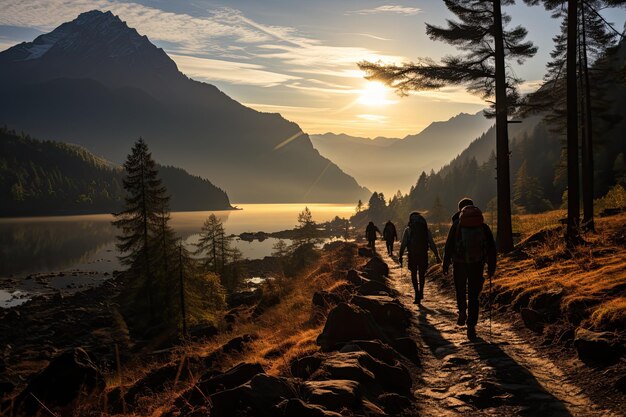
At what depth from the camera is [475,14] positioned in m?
17.4

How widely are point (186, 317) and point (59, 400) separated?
25.1 metres

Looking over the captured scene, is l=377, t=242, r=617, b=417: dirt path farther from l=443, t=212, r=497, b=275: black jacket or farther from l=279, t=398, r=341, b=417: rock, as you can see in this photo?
l=279, t=398, r=341, b=417: rock

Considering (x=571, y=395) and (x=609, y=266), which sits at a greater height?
(x=609, y=266)

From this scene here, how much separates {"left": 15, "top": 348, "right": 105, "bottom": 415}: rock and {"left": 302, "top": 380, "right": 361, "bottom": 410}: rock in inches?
262

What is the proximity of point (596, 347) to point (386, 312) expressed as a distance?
167 inches

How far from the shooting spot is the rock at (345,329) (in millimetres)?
7461

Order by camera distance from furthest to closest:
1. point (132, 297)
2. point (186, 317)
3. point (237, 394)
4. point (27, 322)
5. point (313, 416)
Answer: point (27, 322) < point (132, 297) < point (186, 317) < point (237, 394) < point (313, 416)

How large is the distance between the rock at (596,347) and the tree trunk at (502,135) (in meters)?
11.3

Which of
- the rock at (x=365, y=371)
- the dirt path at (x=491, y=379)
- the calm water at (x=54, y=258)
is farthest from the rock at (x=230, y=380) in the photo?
the calm water at (x=54, y=258)

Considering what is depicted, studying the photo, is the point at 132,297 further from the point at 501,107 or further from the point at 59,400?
the point at 501,107

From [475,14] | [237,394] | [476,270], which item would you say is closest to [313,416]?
[237,394]

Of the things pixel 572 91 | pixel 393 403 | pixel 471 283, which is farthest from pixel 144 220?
pixel 393 403

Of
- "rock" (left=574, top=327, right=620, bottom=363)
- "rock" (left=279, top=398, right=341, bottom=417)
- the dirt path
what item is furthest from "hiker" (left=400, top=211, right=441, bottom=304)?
"rock" (left=279, top=398, right=341, bottom=417)

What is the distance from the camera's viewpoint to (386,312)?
9.66 meters
